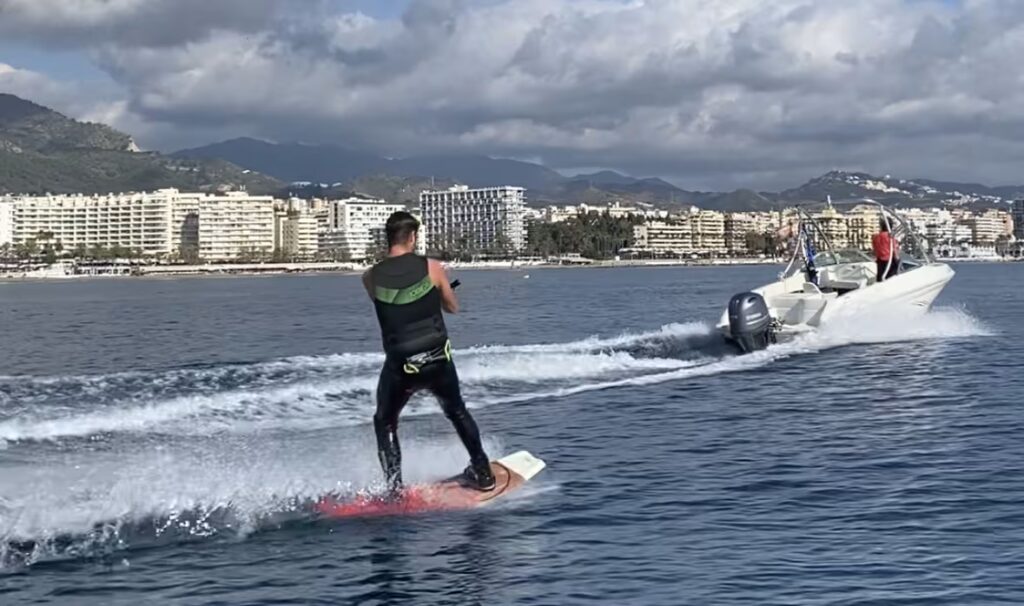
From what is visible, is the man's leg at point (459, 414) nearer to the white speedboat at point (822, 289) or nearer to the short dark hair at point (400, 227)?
the short dark hair at point (400, 227)

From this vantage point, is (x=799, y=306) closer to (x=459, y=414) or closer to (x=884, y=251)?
(x=884, y=251)

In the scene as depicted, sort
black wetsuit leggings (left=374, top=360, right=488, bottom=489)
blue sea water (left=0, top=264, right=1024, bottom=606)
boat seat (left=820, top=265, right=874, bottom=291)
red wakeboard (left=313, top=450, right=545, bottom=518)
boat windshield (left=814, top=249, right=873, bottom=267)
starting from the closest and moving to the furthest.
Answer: blue sea water (left=0, top=264, right=1024, bottom=606) → black wetsuit leggings (left=374, top=360, right=488, bottom=489) → red wakeboard (left=313, top=450, right=545, bottom=518) → boat seat (left=820, top=265, right=874, bottom=291) → boat windshield (left=814, top=249, right=873, bottom=267)

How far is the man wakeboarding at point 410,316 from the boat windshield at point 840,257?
23.2m

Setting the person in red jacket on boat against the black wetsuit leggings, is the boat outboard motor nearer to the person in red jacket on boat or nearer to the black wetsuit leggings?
the person in red jacket on boat

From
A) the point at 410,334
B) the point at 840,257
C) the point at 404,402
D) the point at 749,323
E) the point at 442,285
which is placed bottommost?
the point at 749,323

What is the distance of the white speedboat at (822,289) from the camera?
26047 millimetres

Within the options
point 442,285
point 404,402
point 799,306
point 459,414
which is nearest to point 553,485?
point 459,414

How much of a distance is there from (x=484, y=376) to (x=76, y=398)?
6.72 meters

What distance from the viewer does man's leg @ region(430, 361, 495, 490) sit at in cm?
1020

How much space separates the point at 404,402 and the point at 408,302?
94 centimetres

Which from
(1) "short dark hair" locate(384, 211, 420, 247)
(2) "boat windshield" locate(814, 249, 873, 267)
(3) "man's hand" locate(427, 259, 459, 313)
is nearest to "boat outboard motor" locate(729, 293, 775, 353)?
(2) "boat windshield" locate(814, 249, 873, 267)

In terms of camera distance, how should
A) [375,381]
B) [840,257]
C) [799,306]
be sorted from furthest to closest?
[840,257], [799,306], [375,381]

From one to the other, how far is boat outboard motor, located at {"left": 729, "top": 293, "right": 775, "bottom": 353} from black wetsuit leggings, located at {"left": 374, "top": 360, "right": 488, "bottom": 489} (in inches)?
622

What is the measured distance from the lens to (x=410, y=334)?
1002cm
